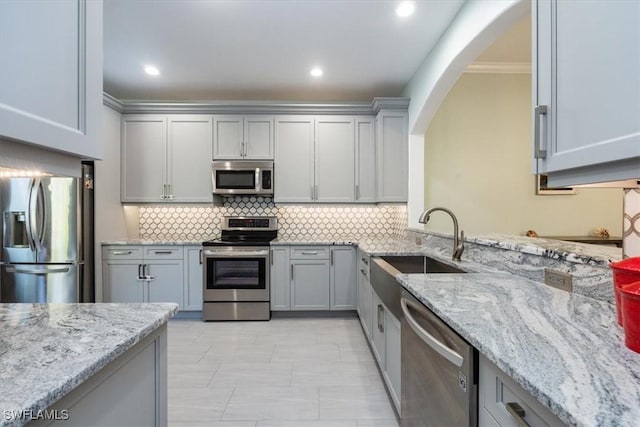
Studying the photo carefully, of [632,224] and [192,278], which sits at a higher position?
[632,224]

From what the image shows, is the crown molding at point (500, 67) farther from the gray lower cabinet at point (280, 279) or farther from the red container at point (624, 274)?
the red container at point (624, 274)

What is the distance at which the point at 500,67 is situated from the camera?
12.9 feet

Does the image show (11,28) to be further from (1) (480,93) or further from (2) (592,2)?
(1) (480,93)

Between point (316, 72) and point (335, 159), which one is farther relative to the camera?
point (335, 159)

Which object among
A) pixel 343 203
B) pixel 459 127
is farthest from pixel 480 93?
pixel 343 203

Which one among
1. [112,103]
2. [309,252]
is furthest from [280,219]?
[112,103]

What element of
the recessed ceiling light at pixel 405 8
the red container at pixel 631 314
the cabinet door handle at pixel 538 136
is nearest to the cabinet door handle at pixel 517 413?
the red container at pixel 631 314

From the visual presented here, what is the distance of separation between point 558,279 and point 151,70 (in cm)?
399

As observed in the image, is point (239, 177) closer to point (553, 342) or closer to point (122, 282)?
point (122, 282)

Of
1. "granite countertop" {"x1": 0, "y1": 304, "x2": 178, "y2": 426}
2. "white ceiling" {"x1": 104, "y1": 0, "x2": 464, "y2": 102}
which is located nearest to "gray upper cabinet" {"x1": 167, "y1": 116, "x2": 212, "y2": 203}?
"white ceiling" {"x1": 104, "y1": 0, "x2": 464, "y2": 102}

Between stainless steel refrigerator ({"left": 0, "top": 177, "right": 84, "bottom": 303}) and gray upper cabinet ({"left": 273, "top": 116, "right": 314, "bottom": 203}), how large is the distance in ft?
7.04

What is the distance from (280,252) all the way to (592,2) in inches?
133

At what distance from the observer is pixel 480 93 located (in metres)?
4.03

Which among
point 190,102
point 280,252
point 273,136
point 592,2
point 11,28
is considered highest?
point 190,102
